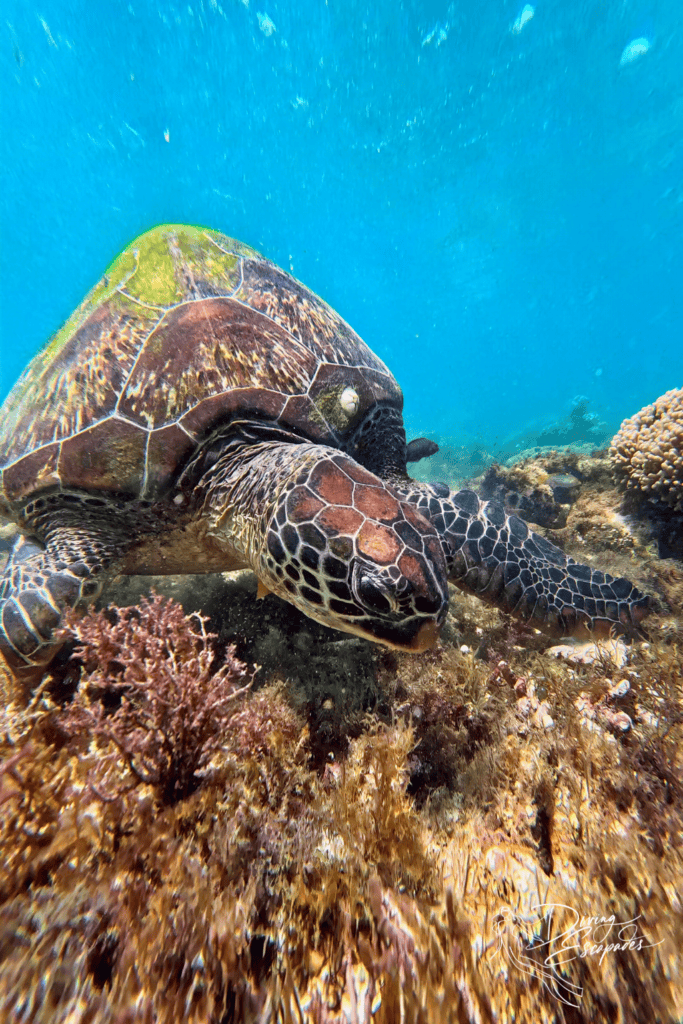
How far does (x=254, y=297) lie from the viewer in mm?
3447

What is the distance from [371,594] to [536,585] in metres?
1.57

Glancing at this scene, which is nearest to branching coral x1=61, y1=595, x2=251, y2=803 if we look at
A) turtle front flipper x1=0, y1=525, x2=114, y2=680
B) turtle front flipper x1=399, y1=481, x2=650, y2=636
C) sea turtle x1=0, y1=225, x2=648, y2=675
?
turtle front flipper x1=0, y1=525, x2=114, y2=680

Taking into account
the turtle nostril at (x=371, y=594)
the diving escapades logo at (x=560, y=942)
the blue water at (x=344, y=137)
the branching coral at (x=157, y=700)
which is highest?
the blue water at (x=344, y=137)

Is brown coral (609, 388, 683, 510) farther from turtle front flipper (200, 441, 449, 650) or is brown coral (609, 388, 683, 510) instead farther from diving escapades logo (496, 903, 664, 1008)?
diving escapades logo (496, 903, 664, 1008)

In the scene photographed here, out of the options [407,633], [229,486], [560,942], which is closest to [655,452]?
[407,633]

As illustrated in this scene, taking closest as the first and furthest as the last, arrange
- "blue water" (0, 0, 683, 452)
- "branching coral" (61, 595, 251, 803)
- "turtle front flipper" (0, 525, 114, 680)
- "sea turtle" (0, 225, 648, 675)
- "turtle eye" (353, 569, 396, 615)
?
1. "branching coral" (61, 595, 251, 803)
2. "turtle eye" (353, 569, 396, 615)
3. "sea turtle" (0, 225, 648, 675)
4. "turtle front flipper" (0, 525, 114, 680)
5. "blue water" (0, 0, 683, 452)

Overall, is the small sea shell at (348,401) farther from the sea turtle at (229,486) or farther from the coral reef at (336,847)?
the coral reef at (336,847)

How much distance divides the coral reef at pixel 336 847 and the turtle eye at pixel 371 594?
52 cm

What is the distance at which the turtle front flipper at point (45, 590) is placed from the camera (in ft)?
7.16

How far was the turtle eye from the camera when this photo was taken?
185 centimetres

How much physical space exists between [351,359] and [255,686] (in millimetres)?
2787

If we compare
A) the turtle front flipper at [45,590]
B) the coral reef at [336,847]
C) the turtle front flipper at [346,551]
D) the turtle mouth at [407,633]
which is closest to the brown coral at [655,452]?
the coral reef at [336,847]

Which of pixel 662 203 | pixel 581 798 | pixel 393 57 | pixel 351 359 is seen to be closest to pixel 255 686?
pixel 581 798

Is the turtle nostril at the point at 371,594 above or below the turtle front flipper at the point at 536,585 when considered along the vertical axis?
below
